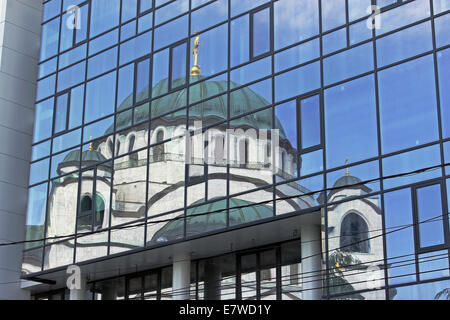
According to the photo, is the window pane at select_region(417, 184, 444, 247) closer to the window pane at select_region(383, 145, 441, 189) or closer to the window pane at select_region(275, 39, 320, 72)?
the window pane at select_region(383, 145, 441, 189)

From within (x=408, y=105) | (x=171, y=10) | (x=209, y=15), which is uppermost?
(x=171, y=10)

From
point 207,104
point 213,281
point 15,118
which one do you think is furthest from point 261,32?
point 15,118

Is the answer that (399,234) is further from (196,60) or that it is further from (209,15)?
(209,15)

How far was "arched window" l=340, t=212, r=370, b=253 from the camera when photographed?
70.7 ft

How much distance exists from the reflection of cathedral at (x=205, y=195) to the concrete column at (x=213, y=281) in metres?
0.04

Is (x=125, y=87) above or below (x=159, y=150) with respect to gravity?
above

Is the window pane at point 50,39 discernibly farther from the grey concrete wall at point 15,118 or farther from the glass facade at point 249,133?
the grey concrete wall at point 15,118

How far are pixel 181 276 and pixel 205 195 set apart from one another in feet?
11.7

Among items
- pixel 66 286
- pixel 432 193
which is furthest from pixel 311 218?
pixel 66 286

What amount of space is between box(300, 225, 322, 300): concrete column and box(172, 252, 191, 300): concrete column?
4.46 meters

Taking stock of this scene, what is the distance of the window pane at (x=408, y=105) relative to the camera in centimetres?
2156

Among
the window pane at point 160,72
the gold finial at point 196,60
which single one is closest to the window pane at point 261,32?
the gold finial at point 196,60

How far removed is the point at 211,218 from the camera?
25391mm
